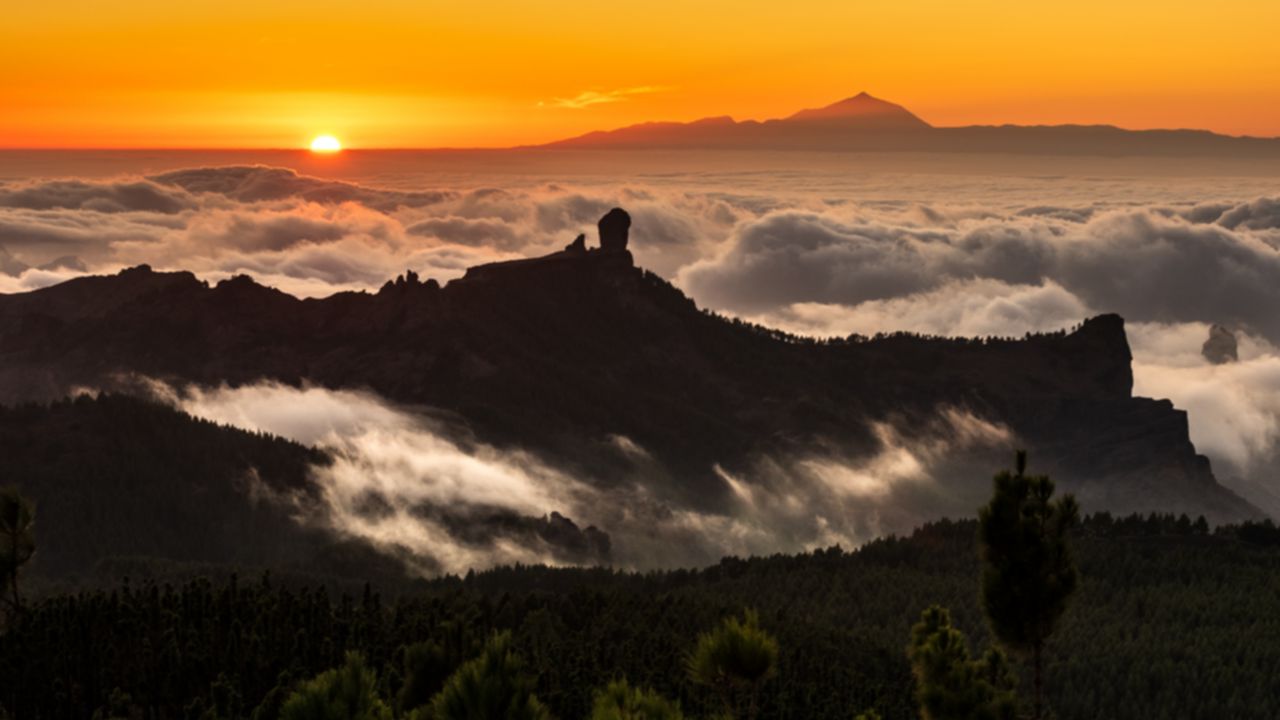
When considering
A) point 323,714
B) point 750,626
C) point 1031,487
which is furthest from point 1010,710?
point 323,714

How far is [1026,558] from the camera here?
247 ft

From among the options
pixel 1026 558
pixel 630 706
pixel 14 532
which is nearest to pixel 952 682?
pixel 1026 558

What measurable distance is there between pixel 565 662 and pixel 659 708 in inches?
6041

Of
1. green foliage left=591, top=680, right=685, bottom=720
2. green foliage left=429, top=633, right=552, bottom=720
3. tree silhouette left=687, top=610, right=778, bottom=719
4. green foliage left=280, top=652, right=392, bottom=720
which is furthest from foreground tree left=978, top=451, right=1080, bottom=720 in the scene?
green foliage left=280, top=652, right=392, bottom=720

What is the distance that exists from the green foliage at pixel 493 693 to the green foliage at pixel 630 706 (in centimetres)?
257

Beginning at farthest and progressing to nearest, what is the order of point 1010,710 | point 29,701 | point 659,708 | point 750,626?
point 29,701 → point 1010,710 → point 750,626 → point 659,708

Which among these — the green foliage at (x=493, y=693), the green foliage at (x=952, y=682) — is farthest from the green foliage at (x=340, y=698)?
the green foliage at (x=952, y=682)

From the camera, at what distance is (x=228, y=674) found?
13200 centimetres

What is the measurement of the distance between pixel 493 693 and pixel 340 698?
686cm

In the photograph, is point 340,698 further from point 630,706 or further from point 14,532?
point 14,532

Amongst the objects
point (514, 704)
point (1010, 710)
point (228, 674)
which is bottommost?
point (228, 674)

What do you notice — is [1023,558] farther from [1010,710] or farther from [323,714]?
[323,714]

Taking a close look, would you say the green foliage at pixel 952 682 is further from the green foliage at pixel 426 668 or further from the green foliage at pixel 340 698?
the green foliage at pixel 340 698

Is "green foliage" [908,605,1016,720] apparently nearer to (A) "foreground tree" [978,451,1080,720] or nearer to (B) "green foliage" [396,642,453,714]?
(A) "foreground tree" [978,451,1080,720]
